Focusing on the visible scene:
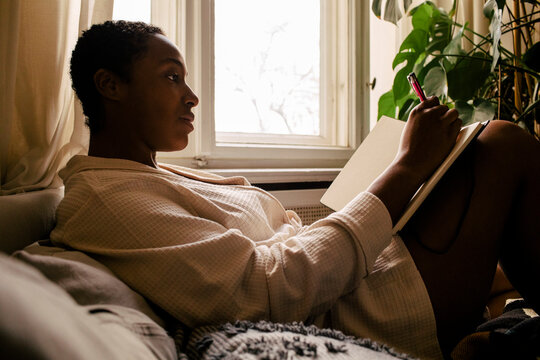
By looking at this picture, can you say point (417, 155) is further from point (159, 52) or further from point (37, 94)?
point (37, 94)

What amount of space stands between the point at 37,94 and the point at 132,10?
29.1 inches

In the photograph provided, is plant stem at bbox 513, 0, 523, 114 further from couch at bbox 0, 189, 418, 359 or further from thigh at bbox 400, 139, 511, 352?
couch at bbox 0, 189, 418, 359

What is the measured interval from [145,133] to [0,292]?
768 mm

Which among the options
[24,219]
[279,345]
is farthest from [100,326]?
[24,219]

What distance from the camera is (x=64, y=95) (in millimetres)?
1000

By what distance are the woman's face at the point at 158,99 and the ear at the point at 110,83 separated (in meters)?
0.02

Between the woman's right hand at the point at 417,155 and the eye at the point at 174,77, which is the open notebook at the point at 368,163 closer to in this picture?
the woman's right hand at the point at 417,155

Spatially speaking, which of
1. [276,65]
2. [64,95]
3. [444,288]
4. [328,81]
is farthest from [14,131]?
[328,81]

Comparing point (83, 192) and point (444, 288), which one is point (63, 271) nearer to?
point (83, 192)

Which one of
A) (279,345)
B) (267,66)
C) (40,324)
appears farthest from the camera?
(267,66)

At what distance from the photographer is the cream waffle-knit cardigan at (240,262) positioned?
580mm

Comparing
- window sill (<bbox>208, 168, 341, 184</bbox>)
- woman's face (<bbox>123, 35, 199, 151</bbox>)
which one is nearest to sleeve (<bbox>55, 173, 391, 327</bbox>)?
woman's face (<bbox>123, 35, 199, 151</bbox>)

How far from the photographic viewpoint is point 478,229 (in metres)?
0.75

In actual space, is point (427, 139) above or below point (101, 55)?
below
